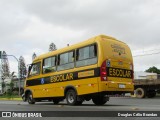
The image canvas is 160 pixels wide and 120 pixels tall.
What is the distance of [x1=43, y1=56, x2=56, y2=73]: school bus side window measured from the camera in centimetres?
1917

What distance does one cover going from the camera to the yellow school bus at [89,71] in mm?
16188

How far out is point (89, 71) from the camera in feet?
54.0

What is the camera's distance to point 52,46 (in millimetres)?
98625

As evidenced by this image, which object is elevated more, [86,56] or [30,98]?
[86,56]

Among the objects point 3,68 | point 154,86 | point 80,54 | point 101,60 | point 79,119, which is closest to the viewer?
point 79,119

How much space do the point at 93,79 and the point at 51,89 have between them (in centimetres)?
372

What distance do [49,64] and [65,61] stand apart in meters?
1.67

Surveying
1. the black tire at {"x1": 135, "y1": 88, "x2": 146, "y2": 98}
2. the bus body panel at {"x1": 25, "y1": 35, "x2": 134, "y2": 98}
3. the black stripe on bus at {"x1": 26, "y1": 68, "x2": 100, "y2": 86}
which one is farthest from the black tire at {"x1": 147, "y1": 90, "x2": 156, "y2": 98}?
the bus body panel at {"x1": 25, "y1": 35, "x2": 134, "y2": 98}

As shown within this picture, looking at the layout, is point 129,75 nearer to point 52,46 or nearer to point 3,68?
point 52,46

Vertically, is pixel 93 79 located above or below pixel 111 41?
below

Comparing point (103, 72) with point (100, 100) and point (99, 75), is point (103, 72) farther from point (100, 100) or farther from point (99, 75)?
point (100, 100)

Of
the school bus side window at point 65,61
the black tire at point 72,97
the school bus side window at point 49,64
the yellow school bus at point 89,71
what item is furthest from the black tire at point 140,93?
the black tire at point 72,97

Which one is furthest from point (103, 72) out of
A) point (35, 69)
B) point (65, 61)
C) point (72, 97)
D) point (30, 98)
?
point (30, 98)

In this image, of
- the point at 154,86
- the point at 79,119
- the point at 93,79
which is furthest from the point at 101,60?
the point at 154,86
